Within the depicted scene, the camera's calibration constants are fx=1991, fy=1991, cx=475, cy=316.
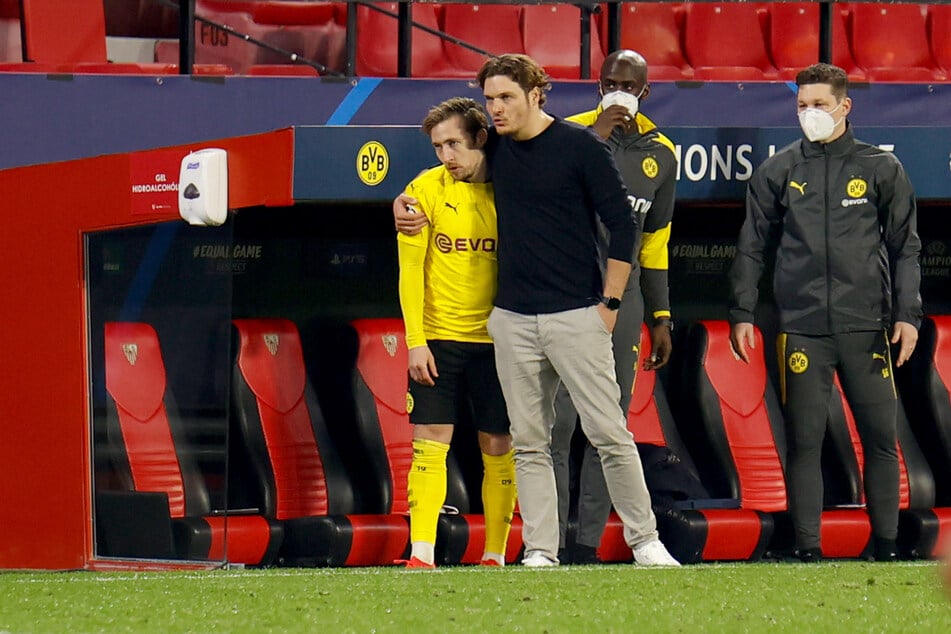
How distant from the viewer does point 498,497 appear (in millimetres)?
6434

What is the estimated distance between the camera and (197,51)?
9.79 m

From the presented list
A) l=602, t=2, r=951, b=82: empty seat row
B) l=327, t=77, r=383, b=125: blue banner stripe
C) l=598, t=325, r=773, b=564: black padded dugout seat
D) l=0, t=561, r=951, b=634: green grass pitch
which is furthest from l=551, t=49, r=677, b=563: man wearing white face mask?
l=602, t=2, r=951, b=82: empty seat row

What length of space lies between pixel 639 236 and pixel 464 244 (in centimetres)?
79

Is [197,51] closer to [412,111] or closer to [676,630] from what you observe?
[412,111]

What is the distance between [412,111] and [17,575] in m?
2.98

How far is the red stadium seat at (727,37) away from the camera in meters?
10.9

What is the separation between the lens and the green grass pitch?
15.9ft

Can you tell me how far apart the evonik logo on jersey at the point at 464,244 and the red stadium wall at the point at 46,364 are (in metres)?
1.63

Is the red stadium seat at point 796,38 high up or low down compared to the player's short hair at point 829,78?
up

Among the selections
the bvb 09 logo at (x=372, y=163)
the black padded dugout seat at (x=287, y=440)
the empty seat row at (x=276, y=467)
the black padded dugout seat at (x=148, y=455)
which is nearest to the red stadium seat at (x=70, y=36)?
the black padded dugout seat at (x=287, y=440)

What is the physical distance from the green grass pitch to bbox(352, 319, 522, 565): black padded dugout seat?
1.50m

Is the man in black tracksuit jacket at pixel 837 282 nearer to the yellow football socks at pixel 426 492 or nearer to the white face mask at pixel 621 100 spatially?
the white face mask at pixel 621 100

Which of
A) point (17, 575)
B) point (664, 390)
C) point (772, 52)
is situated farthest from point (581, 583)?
point (772, 52)

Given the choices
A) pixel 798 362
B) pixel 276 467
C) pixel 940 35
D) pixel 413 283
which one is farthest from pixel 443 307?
pixel 940 35
